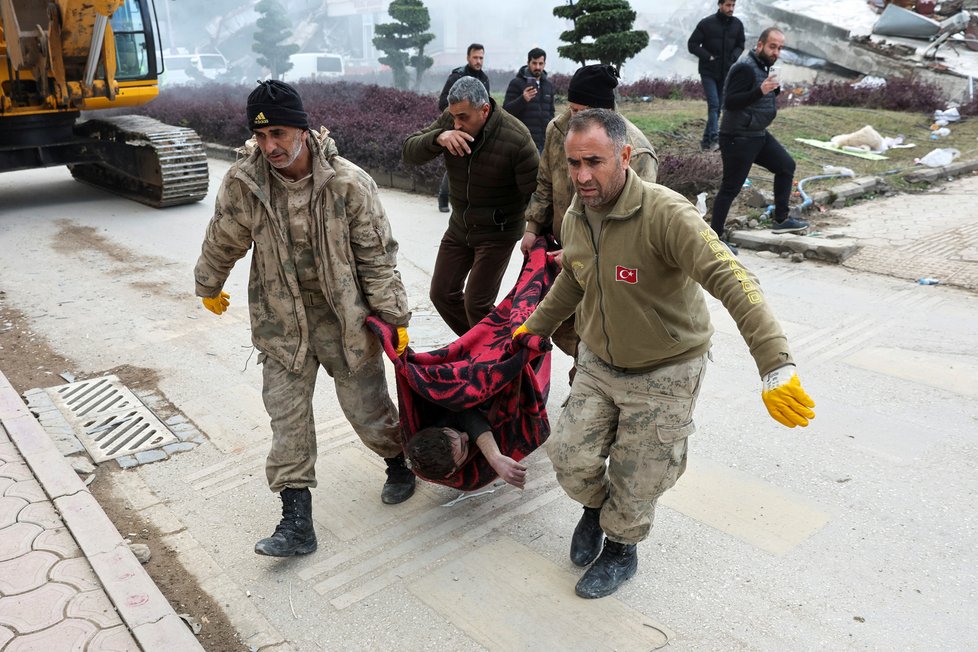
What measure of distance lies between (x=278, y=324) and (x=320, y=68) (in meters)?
33.8

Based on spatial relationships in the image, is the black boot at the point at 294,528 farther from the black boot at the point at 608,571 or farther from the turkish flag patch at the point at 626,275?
the turkish flag patch at the point at 626,275

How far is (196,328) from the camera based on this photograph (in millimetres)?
6434

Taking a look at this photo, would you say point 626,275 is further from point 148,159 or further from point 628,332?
point 148,159

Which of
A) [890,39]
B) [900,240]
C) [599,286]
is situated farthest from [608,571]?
[890,39]

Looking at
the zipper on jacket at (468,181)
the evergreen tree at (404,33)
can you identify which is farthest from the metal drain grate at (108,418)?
the evergreen tree at (404,33)

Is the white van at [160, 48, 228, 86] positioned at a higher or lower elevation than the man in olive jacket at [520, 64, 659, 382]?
lower

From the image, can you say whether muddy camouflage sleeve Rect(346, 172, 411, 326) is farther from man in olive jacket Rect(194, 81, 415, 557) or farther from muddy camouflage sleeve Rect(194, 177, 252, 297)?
muddy camouflage sleeve Rect(194, 177, 252, 297)

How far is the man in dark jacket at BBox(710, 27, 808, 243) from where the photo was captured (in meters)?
7.34

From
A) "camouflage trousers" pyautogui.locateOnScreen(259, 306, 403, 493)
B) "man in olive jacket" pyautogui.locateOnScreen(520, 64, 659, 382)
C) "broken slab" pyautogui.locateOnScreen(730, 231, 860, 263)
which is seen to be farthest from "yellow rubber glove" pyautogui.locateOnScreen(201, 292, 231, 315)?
"broken slab" pyautogui.locateOnScreen(730, 231, 860, 263)

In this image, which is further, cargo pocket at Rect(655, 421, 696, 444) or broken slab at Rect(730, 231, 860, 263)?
broken slab at Rect(730, 231, 860, 263)

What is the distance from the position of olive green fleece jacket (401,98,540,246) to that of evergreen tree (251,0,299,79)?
3374cm

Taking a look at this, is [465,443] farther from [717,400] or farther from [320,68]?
[320,68]

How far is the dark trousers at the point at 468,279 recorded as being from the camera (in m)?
4.82

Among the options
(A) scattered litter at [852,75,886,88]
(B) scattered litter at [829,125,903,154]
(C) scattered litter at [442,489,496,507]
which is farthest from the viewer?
(A) scattered litter at [852,75,886,88]
